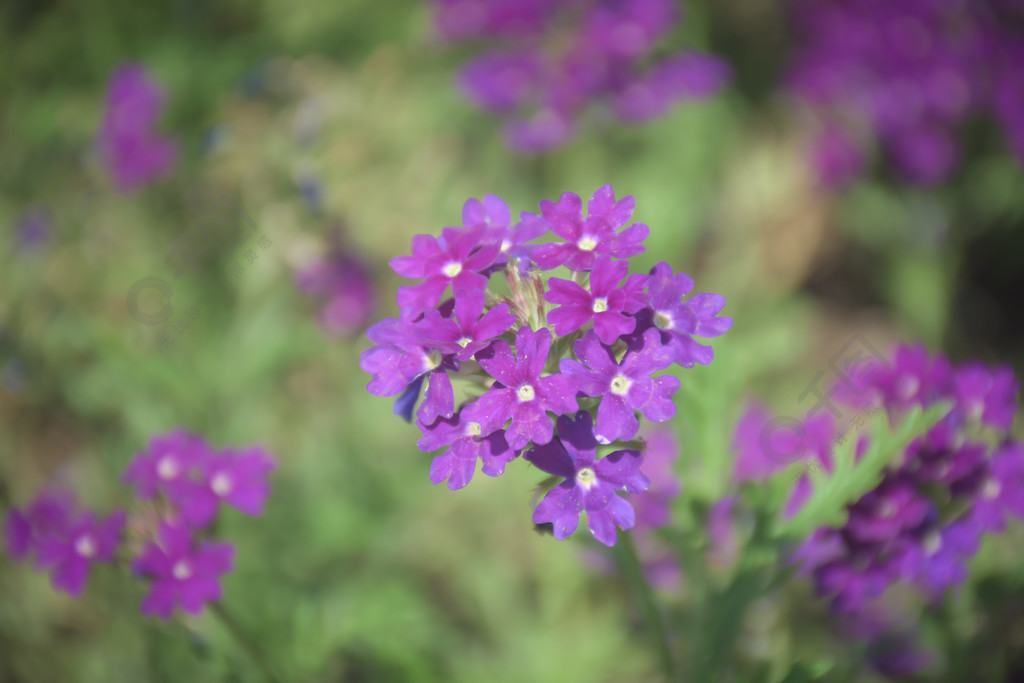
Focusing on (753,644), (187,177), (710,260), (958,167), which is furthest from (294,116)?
(958,167)

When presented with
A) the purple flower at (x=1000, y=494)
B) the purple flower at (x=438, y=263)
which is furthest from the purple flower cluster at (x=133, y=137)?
the purple flower at (x=1000, y=494)

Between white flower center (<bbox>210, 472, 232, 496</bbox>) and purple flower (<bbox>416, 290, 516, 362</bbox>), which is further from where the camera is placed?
white flower center (<bbox>210, 472, 232, 496</bbox>)

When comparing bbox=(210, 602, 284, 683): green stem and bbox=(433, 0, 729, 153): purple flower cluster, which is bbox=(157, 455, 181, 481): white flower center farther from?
bbox=(433, 0, 729, 153): purple flower cluster

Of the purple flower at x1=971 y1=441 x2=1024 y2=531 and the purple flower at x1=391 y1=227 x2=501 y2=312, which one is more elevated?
the purple flower at x1=391 y1=227 x2=501 y2=312

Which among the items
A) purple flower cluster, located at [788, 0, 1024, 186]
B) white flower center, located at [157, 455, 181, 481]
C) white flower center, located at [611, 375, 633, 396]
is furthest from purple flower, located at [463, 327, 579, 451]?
purple flower cluster, located at [788, 0, 1024, 186]

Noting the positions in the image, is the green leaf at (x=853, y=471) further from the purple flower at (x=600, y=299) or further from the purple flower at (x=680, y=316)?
the purple flower at (x=600, y=299)

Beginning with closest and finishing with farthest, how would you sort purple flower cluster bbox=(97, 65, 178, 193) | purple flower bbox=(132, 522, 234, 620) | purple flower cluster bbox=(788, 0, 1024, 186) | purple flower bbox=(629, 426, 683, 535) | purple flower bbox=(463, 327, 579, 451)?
1. purple flower bbox=(463, 327, 579, 451)
2. purple flower bbox=(132, 522, 234, 620)
3. purple flower bbox=(629, 426, 683, 535)
4. purple flower cluster bbox=(97, 65, 178, 193)
5. purple flower cluster bbox=(788, 0, 1024, 186)

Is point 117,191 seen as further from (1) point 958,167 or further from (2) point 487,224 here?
(1) point 958,167

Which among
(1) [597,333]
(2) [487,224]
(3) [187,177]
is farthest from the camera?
(3) [187,177]
